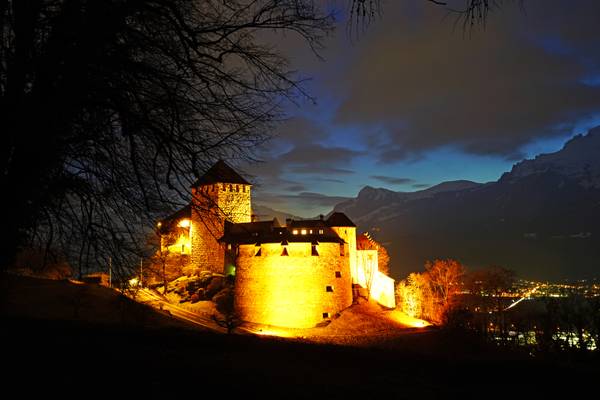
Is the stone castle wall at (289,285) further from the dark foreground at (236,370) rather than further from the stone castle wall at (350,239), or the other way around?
the dark foreground at (236,370)

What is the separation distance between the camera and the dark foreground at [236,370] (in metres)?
6.02

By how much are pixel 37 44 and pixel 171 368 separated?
4.70m

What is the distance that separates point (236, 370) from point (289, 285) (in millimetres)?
30801

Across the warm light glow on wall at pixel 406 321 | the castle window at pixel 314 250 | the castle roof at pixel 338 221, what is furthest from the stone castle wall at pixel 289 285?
the warm light glow on wall at pixel 406 321

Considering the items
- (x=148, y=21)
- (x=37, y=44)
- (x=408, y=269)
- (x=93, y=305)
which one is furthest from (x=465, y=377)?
(x=408, y=269)

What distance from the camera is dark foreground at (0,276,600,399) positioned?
6.02 meters

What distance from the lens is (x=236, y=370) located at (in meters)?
7.68

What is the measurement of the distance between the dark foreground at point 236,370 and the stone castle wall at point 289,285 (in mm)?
26074

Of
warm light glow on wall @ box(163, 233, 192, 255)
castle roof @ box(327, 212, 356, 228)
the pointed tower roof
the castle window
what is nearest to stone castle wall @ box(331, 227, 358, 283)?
castle roof @ box(327, 212, 356, 228)

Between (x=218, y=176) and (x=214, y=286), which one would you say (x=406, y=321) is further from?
(x=218, y=176)

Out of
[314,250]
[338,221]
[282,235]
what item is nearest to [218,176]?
[314,250]

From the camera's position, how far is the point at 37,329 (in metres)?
9.62

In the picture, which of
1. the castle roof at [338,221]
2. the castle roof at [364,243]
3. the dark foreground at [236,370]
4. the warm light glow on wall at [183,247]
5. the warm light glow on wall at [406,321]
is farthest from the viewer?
the warm light glow on wall at [183,247]

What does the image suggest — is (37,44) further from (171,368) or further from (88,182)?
(171,368)
